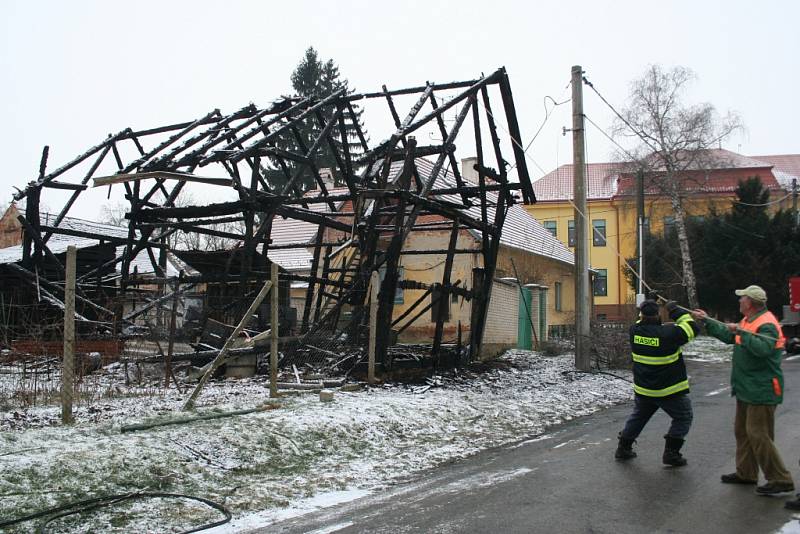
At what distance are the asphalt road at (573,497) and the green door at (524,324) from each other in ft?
51.2

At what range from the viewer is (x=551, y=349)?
22.7 m

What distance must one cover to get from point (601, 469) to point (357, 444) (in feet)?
9.37

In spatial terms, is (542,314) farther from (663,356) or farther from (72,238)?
(663,356)

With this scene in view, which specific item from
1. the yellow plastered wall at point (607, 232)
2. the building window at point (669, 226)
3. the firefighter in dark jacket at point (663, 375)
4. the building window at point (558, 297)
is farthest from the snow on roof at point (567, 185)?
the firefighter in dark jacket at point (663, 375)

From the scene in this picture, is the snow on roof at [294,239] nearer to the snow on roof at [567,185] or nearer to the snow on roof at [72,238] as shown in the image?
the snow on roof at [72,238]

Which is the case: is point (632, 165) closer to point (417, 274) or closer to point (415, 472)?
point (417, 274)

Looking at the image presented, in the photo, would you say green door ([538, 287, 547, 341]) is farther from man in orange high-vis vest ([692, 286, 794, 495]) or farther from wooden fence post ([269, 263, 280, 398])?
man in orange high-vis vest ([692, 286, 794, 495])

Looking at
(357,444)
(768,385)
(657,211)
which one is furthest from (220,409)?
(657,211)

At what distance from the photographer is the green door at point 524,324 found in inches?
992

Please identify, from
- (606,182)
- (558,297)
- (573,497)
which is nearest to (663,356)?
(573,497)

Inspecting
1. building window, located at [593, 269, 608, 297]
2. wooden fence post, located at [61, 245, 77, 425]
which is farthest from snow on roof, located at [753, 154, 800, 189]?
wooden fence post, located at [61, 245, 77, 425]

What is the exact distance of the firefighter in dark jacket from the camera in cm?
762

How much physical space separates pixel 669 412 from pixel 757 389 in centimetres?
134

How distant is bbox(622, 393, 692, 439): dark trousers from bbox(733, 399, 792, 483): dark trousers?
82 centimetres
